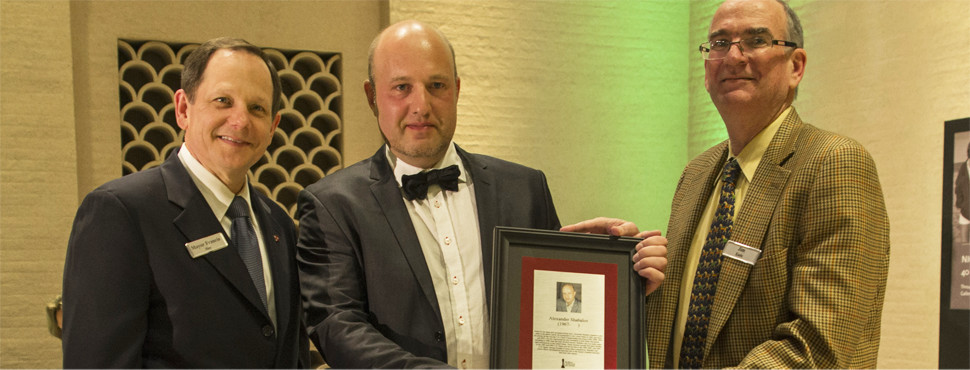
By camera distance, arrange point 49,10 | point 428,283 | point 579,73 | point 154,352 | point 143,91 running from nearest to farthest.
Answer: point 154,352, point 428,283, point 49,10, point 143,91, point 579,73

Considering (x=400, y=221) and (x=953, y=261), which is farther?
(x=953, y=261)

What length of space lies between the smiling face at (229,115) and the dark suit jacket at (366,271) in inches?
8.8

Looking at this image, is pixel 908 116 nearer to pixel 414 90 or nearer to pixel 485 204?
pixel 485 204

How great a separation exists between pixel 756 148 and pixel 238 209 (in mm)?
1595

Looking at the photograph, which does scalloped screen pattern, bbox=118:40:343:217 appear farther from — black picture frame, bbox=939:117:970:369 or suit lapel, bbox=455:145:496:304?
black picture frame, bbox=939:117:970:369

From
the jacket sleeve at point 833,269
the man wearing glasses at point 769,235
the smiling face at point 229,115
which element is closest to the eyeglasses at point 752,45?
the man wearing glasses at point 769,235

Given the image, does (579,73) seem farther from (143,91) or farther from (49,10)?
(49,10)

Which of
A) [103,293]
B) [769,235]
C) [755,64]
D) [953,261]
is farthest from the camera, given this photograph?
[953,261]

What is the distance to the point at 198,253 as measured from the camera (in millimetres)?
2080

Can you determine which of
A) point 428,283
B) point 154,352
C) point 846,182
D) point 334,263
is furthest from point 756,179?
point 154,352

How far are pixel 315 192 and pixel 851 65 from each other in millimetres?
3652

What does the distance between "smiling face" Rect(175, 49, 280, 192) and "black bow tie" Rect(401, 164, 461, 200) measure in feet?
1.49

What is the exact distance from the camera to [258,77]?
2.28 meters

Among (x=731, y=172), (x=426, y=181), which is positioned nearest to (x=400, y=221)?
(x=426, y=181)
